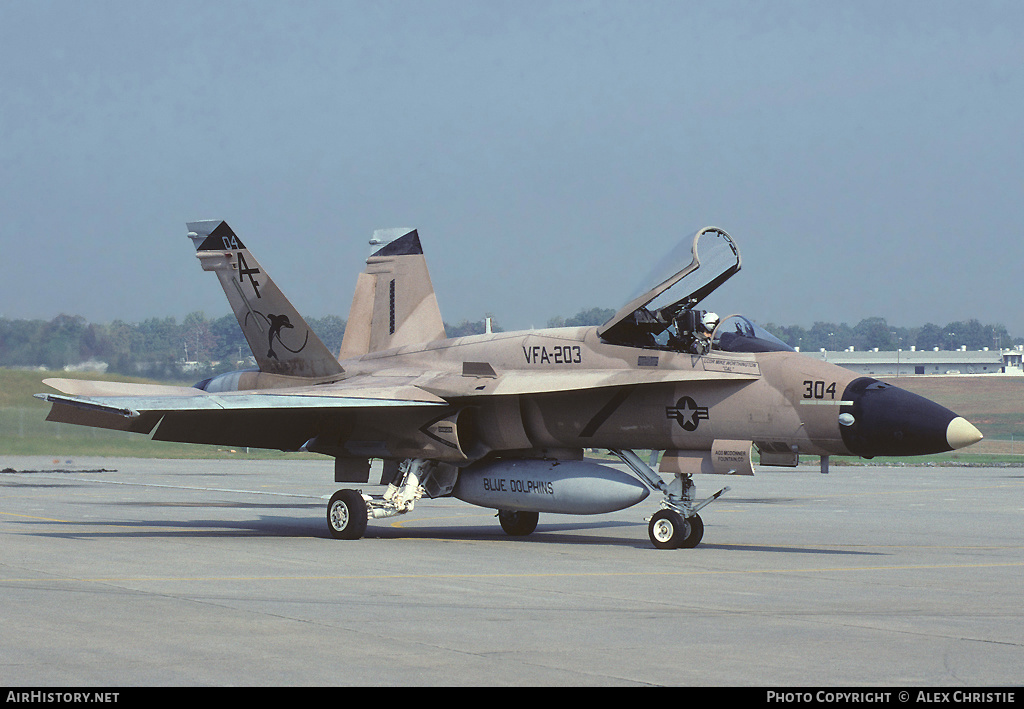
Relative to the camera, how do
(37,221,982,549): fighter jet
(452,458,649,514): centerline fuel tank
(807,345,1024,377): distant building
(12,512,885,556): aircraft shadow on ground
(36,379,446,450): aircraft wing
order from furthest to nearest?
(807,345,1024,377): distant building < (12,512,885,556): aircraft shadow on ground < (452,458,649,514): centerline fuel tank < (36,379,446,450): aircraft wing < (37,221,982,549): fighter jet

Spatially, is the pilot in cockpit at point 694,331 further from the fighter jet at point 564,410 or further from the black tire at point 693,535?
the black tire at point 693,535

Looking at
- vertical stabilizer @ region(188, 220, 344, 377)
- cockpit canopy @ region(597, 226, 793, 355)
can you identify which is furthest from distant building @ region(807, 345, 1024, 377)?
cockpit canopy @ region(597, 226, 793, 355)

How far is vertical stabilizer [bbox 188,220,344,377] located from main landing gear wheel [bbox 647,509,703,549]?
6.00 meters

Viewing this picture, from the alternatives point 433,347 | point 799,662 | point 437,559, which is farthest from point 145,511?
point 799,662

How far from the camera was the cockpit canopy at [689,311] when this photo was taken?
15.4 metres

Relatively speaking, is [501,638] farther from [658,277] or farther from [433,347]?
[433,347]

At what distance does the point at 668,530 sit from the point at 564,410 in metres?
2.15

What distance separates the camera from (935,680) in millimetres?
6977

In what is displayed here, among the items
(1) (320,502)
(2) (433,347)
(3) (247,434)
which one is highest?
(2) (433,347)

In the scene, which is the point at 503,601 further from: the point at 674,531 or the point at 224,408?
the point at 224,408

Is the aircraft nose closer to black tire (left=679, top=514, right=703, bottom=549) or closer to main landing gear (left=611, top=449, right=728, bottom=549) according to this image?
main landing gear (left=611, top=449, right=728, bottom=549)

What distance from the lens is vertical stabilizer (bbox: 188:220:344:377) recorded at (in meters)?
19.0

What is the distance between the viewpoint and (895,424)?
45.2 feet

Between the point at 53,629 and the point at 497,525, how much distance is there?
40.6 feet
